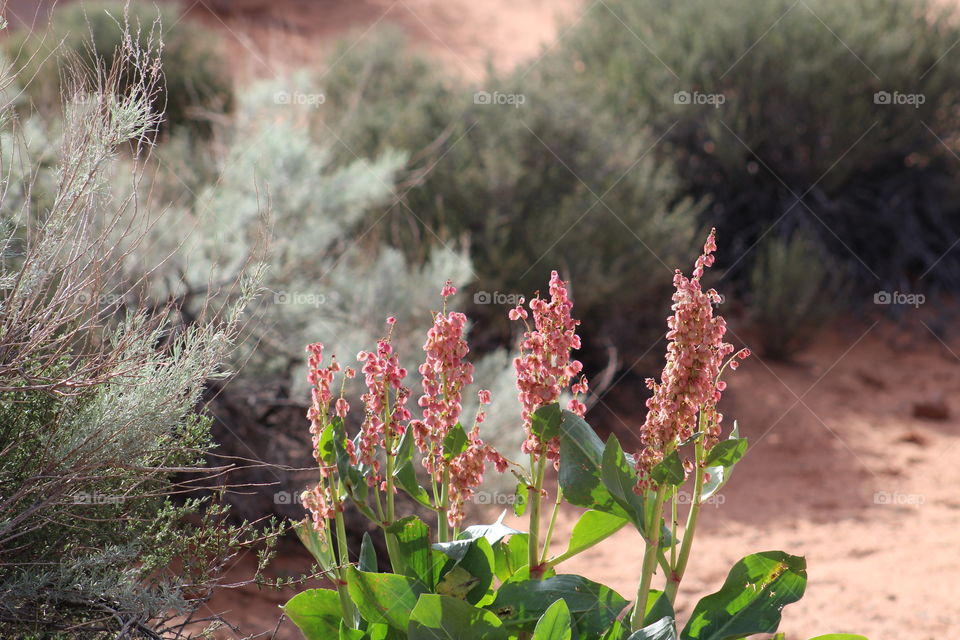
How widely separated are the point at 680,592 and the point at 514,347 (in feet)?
5.73

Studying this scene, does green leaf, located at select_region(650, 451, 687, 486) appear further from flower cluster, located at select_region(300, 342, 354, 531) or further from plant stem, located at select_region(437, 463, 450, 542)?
flower cluster, located at select_region(300, 342, 354, 531)

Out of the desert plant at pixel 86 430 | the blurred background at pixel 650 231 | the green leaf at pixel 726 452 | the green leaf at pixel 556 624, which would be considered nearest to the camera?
the green leaf at pixel 556 624

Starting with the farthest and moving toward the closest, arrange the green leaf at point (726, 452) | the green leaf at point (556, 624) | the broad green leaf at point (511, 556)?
the broad green leaf at point (511, 556)
the green leaf at point (726, 452)
the green leaf at point (556, 624)

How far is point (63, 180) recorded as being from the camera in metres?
1.92

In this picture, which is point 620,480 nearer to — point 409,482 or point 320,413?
point 409,482

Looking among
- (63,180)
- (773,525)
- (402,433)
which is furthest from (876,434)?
(63,180)

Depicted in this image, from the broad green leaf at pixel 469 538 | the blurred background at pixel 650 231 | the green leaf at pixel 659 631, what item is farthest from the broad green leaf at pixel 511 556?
the blurred background at pixel 650 231

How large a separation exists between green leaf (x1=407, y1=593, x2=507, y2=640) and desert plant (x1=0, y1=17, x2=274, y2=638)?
1.43 feet

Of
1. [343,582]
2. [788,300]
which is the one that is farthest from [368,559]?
[788,300]

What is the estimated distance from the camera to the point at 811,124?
6988 millimetres

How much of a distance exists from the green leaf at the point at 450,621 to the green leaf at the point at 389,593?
53 millimetres

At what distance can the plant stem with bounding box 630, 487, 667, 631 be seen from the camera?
5.85 feet

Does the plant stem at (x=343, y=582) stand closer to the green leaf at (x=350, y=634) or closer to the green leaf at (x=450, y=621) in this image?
the green leaf at (x=350, y=634)

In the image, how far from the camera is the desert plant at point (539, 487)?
1723 mm
